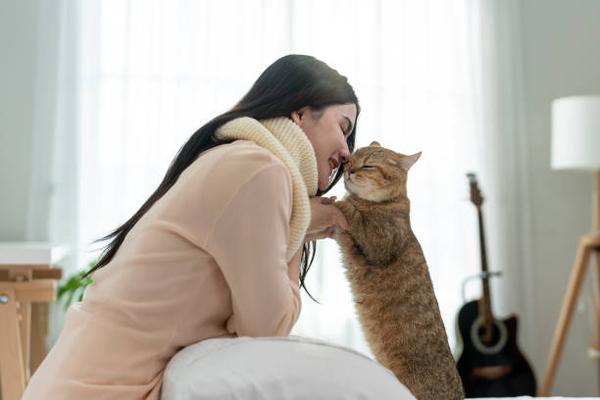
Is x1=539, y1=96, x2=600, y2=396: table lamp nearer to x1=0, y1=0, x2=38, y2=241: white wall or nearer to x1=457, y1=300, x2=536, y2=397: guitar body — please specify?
x1=457, y1=300, x2=536, y2=397: guitar body

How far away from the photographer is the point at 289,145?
1.23 m

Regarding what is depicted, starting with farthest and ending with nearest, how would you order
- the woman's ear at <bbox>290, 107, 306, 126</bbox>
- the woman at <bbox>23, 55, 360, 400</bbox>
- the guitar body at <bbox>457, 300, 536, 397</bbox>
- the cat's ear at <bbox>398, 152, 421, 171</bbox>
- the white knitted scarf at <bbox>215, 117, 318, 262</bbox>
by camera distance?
the guitar body at <bbox>457, 300, 536, 397</bbox> → the cat's ear at <bbox>398, 152, 421, 171</bbox> → the woman's ear at <bbox>290, 107, 306, 126</bbox> → the white knitted scarf at <bbox>215, 117, 318, 262</bbox> → the woman at <bbox>23, 55, 360, 400</bbox>

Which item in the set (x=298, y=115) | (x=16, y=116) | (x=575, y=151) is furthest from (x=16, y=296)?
(x=575, y=151)

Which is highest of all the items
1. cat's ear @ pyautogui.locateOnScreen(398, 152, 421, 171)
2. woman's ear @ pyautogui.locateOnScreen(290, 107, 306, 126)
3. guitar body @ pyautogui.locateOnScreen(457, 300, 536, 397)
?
woman's ear @ pyautogui.locateOnScreen(290, 107, 306, 126)

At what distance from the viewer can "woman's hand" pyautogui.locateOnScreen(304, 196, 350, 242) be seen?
4.89 ft

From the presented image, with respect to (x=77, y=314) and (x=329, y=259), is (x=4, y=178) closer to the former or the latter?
(x=329, y=259)

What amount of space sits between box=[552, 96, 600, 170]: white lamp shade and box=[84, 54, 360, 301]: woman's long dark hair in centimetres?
222

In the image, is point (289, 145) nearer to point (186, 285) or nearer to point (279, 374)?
point (186, 285)

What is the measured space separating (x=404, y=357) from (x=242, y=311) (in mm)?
636

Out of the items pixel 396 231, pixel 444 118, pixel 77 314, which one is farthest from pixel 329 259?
pixel 77 314

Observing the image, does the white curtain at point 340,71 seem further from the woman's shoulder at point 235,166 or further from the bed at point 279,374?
the bed at point 279,374

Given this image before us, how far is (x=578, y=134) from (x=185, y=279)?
2.71 m

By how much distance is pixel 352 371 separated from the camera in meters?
0.86

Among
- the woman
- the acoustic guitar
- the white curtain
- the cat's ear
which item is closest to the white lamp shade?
the white curtain
